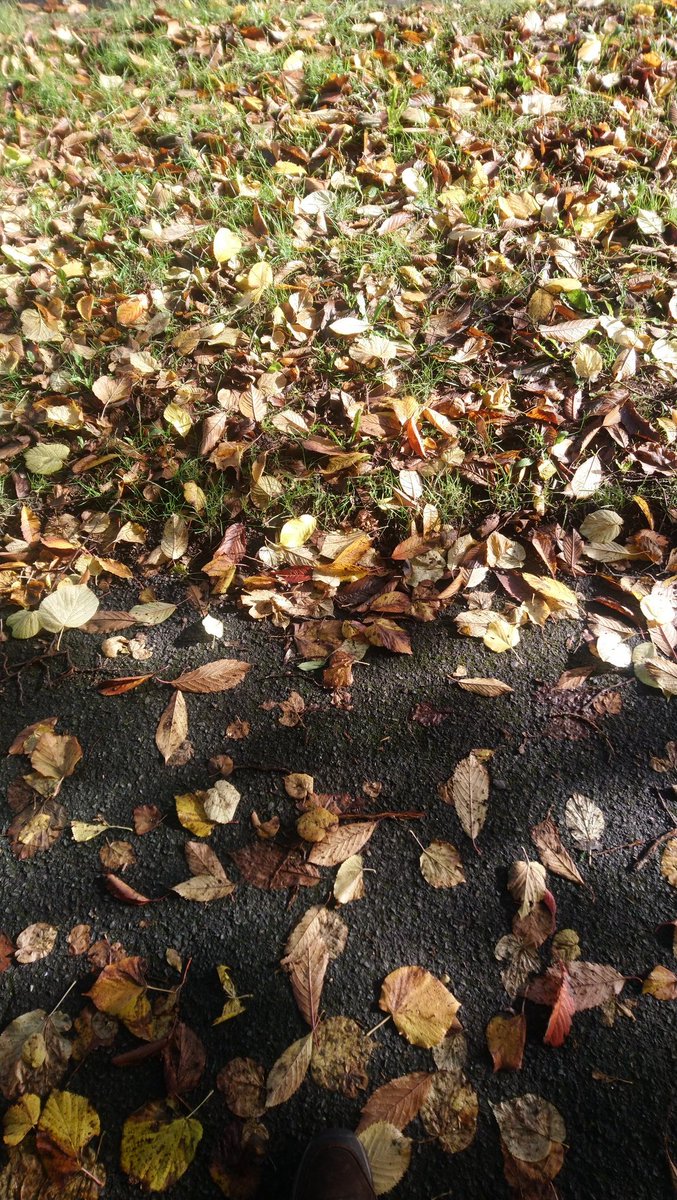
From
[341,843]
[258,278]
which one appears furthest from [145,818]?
[258,278]

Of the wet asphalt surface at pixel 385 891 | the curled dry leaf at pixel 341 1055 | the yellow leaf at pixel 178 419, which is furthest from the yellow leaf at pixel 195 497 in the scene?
the curled dry leaf at pixel 341 1055

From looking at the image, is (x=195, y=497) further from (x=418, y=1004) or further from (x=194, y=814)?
(x=418, y=1004)

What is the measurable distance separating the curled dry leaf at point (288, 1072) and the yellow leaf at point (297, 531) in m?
1.31

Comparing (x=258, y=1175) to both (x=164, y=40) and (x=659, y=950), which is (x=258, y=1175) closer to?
(x=659, y=950)

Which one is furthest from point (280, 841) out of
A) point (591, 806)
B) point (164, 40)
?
point (164, 40)

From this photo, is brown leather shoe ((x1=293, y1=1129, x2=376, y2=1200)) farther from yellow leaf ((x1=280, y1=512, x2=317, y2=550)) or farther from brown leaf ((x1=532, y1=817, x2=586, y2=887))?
yellow leaf ((x1=280, y1=512, x2=317, y2=550))

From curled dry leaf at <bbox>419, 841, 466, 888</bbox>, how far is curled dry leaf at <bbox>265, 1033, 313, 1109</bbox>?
42 cm

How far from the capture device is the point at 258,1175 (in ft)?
4.25

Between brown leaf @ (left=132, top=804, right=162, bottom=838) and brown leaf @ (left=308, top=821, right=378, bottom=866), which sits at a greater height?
brown leaf @ (left=308, top=821, right=378, bottom=866)

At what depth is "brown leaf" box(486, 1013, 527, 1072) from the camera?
1.36 meters

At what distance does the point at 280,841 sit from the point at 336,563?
832 millimetres

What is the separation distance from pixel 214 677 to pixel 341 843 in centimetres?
62

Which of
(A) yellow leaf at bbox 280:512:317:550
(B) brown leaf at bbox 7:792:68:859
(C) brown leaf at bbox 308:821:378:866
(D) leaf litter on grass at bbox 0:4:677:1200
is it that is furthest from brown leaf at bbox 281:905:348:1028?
(A) yellow leaf at bbox 280:512:317:550

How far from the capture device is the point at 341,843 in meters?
1.66
